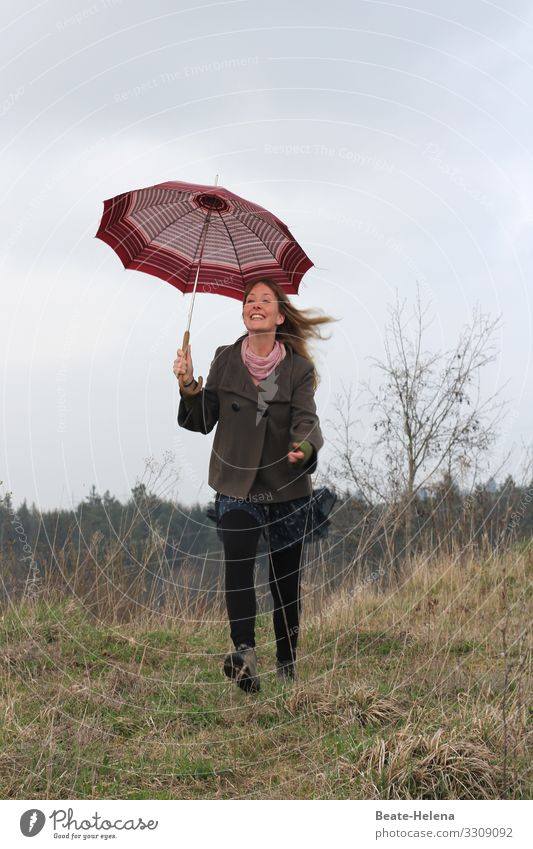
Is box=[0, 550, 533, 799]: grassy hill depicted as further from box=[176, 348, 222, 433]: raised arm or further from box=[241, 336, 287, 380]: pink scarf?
box=[241, 336, 287, 380]: pink scarf

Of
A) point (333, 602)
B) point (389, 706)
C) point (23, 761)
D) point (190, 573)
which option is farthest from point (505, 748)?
point (190, 573)

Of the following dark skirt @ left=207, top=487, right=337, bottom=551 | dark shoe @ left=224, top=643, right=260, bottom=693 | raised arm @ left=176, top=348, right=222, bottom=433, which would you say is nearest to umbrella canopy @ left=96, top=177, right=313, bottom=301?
raised arm @ left=176, top=348, right=222, bottom=433

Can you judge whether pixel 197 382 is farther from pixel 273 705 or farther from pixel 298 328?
pixel 273 705

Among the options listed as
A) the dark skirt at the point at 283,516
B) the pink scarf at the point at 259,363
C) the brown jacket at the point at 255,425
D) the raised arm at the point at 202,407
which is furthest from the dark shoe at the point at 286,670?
the pink scarf at the point at 259,363

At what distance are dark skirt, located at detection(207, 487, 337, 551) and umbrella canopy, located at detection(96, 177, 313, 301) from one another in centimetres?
121

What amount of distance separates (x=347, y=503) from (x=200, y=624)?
2503 millimetres

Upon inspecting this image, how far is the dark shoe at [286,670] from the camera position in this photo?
5.31 meters

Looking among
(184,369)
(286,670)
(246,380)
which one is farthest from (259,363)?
(286,670)

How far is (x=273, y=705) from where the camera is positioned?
188 inches

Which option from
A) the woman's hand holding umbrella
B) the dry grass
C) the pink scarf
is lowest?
the dry grass

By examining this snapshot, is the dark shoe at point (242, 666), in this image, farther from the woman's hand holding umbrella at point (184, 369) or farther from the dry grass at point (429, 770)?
the woman's hand holding umbrella at point (184, 369)

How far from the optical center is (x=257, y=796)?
3916 mm

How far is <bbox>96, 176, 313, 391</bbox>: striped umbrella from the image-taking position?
514 cm

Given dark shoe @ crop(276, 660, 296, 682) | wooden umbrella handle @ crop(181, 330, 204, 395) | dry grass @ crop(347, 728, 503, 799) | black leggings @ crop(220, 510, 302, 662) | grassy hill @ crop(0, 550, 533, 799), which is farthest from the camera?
dark shoe @ crop(276, 660, 296, 682)
